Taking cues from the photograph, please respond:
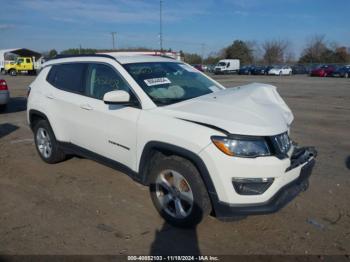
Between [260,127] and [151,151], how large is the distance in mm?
1221

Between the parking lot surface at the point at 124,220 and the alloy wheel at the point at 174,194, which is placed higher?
the alloy wheel at the point at 174,194

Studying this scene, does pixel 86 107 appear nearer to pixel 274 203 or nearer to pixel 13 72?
pixel 274 203

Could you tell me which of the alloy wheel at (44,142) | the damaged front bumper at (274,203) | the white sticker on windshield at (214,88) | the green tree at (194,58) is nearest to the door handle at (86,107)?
the alloy wheel at (44,142)

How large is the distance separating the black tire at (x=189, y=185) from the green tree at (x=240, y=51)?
81879 mm

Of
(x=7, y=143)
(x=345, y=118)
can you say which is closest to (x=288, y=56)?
(x=345, y=118)

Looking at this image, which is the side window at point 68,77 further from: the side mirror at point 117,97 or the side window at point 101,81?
the side mirror at point 117,97

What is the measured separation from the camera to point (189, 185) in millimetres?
3428

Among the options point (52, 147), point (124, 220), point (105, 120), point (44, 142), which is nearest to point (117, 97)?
point (105, 120)

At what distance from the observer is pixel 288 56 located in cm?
9200

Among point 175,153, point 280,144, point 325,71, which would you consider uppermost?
point 280,144

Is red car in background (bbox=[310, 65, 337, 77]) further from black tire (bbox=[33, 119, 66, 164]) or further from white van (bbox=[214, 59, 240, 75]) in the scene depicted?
black tire (bbox=[33, 119, 66, 164])

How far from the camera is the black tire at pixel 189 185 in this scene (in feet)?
11.1

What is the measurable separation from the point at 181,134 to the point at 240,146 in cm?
59

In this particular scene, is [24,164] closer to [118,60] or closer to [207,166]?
[118,60]
